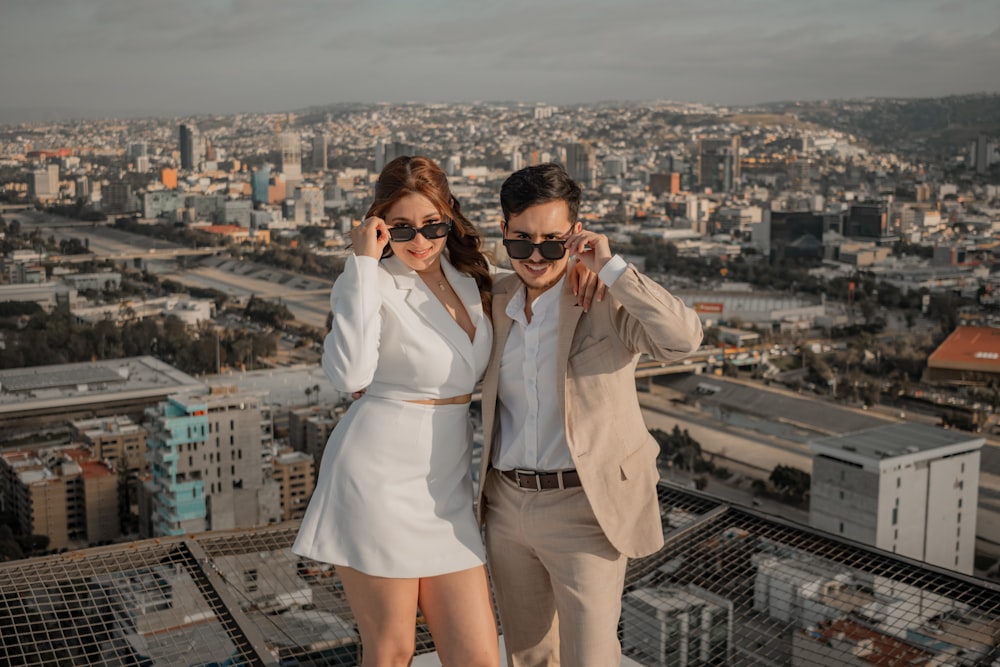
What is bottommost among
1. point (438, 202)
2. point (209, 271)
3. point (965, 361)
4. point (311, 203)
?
point (965, 361)

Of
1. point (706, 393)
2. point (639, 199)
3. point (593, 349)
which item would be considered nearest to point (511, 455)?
point (593, 349)

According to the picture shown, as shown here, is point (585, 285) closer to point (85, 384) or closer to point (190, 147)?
point (85, 384)

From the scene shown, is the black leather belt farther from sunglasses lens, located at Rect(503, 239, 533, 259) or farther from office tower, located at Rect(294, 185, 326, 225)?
office tower, located at Rect(294, 185, 326, 225)

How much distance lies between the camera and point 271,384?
957 cm

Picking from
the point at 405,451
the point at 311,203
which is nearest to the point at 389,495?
the point at 405,451

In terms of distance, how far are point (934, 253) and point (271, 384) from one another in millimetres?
11088

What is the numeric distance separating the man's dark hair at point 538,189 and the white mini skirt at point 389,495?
174 millimetres

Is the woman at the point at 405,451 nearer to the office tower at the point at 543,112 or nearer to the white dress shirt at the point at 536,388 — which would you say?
the white dress shirt at the point at 536,388

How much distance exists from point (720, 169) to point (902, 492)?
19.7 m

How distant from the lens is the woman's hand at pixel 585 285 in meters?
0.97

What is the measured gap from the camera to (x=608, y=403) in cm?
98

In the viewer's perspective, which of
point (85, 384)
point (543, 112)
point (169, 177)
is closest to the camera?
point (85, 384)

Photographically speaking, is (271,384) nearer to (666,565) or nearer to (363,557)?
(666,565)

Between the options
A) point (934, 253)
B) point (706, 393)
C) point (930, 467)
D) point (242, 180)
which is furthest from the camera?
point (242, 180)
